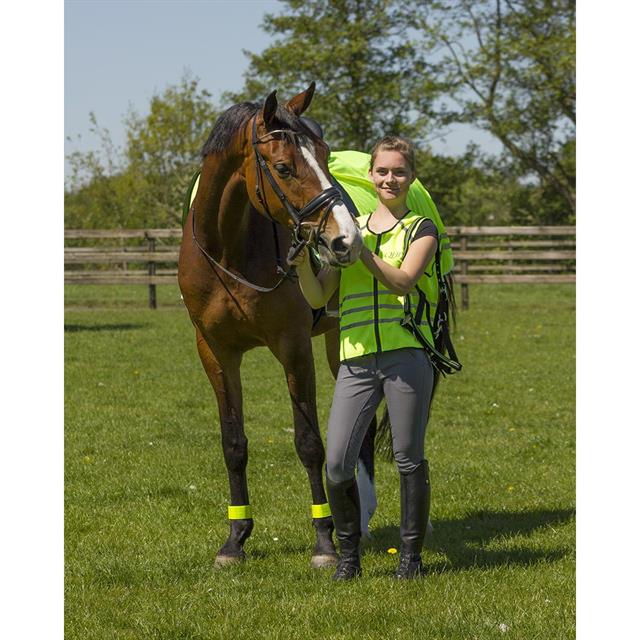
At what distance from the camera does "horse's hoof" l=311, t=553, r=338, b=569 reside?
495cm

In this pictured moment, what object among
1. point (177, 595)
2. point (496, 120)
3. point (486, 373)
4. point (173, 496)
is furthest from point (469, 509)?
point (496, 120)

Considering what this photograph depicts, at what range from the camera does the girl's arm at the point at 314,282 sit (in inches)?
169

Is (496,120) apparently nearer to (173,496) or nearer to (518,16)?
(518,16)

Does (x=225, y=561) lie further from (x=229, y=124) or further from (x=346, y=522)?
(x=229, y=124)

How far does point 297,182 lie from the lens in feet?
13.8

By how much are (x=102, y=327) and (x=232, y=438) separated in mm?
12519

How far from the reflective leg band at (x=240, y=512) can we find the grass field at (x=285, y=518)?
205 mm

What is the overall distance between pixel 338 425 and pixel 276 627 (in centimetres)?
86

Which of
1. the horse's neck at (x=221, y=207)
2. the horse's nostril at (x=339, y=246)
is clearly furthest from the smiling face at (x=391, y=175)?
the horse's neck at (x=221, y=207)

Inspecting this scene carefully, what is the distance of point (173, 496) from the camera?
21.4 feet

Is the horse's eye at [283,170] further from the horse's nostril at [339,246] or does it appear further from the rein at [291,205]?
the horse's nostril at [339,246]

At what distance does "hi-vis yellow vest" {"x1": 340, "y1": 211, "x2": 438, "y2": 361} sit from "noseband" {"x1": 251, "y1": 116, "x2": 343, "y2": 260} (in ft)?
1.18

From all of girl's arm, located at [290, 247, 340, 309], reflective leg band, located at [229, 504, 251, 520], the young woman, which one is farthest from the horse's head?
reflective leg band, located at [229, 504, 251, 520]

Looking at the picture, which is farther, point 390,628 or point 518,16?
point 518,16
